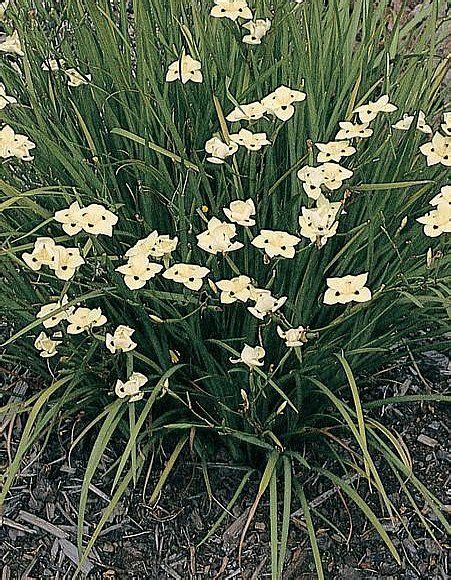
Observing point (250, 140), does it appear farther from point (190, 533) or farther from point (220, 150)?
point (190, 533)

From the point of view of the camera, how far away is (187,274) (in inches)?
60.7

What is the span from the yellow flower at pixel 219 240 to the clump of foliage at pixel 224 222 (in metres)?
0.05

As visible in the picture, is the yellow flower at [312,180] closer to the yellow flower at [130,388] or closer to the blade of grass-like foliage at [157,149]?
the blade of grass-like foliage at [157,149]

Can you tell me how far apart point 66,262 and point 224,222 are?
374mm

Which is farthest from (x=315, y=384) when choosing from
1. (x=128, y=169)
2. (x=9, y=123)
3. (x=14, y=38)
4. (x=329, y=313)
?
(x=14, y=38)

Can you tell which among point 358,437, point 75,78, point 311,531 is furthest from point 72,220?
point 311,531

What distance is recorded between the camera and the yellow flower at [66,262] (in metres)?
1.49

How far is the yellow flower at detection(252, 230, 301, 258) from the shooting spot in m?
1.51

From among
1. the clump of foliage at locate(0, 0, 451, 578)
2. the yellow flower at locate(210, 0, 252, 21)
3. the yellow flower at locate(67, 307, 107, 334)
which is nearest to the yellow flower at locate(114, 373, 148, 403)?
the clump of foliage at locate(0, 0, 451, 578)

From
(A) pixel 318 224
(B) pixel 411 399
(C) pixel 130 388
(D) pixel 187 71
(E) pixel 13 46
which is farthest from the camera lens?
(E) pixel 13 46

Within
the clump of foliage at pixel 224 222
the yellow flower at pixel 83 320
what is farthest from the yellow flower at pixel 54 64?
the yellow flower at pixel 83 320

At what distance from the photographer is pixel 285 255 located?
1.50 metres

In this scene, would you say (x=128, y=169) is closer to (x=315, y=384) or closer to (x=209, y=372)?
(x=209, y=372)

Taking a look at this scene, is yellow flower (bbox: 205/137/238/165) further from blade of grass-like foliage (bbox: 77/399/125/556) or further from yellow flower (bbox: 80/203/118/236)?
blade of grass-like foliage (bbox: 77/399/125/556)
